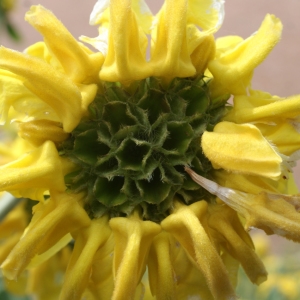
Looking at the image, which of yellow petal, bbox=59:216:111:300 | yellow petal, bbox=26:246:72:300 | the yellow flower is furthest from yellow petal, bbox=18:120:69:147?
yellow petal, bbox=26:246:72:300

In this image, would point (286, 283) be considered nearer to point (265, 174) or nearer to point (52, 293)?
point (52, 293)

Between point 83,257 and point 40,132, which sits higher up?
point 40,132

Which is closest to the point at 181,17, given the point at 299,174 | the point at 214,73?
the point at 214,73

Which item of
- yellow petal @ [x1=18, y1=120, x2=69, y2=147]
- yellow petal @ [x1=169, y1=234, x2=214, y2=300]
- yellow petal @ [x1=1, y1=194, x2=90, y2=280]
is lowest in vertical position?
yellow petal @ [x1=169, y1=234, x2=214, y2=300]

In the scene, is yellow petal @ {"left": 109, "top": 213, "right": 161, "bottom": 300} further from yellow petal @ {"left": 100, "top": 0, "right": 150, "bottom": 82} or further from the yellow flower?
yellow petal @ {"left": 100, "top": 0, "right": 150, "bottom": 82}

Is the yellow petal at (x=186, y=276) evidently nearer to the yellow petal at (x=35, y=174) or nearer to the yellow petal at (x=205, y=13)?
the yellow petal at (x=35, y=174)

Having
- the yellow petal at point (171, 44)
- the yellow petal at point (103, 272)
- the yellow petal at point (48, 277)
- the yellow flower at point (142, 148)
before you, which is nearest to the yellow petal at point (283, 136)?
the yellow flower at point (142, 148)

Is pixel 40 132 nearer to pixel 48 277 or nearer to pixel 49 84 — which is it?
pixel 49 84

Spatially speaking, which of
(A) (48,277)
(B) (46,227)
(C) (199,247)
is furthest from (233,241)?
(A) (48,277)
